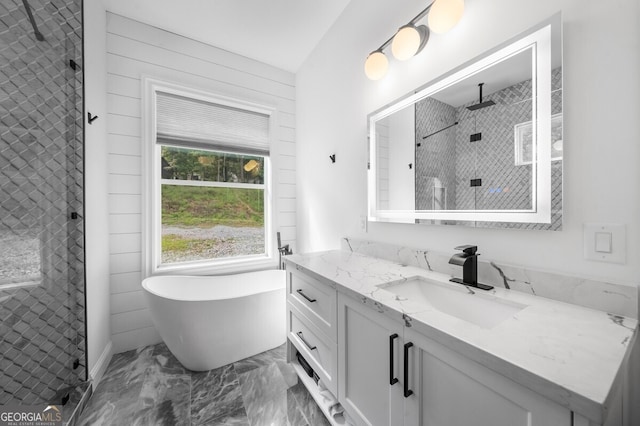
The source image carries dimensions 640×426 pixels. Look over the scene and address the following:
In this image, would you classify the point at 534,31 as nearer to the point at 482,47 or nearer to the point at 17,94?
the point at 482,47

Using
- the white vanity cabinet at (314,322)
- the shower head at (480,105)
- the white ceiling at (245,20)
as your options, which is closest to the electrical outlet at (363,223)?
the white vanity cabinet at (314,322)

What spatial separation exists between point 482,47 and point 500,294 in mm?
1063

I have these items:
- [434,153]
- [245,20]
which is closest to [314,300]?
[434,153]

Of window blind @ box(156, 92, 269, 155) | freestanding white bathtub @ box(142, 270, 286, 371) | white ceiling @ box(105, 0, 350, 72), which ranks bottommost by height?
freestanding white bathtub @ box(142, 270, 286, 371)

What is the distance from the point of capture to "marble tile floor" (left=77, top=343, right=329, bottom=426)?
137cm

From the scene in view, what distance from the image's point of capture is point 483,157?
109cm

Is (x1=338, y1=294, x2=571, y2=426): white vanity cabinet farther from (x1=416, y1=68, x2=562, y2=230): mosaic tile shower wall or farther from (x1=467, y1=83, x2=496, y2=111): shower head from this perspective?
(x1=467, y1=83, x2=496, y2=111): shower head

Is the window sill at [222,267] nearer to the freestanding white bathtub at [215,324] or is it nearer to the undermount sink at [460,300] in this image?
the freestanding white bathtub at [215,324]

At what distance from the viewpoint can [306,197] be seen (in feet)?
8.52

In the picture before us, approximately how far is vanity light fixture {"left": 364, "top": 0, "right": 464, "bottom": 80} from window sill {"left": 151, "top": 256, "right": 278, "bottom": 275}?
203cm

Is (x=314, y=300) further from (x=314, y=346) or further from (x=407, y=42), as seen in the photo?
(x=407, y=42)

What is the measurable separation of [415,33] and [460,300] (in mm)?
1334

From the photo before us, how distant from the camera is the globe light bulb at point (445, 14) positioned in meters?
1.11

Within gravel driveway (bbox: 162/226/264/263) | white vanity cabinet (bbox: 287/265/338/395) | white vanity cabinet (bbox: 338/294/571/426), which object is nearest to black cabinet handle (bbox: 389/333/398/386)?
white vanity cabinet (bbox: 338/294/571/426)
